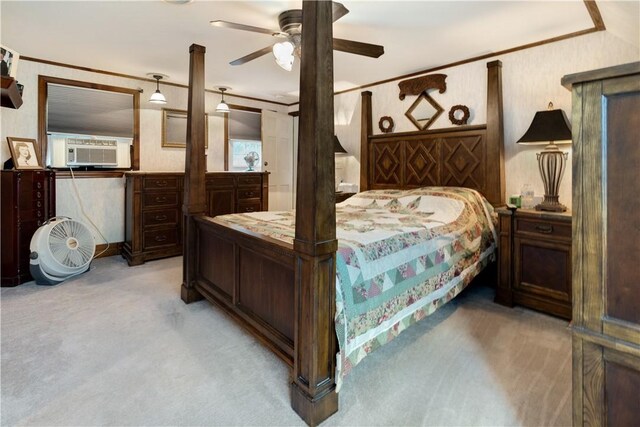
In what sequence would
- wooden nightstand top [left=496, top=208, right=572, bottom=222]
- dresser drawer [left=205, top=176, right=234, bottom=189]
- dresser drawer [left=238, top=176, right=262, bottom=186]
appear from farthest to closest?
dresser drawer [left=238, top=176, right=262, bottom=186] → dresser drawer [left=205, top=176, right=234, bottom=189] → wooden nightstand top [left=496, top=208, right=572, bottom=222]

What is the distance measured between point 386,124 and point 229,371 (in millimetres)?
3653

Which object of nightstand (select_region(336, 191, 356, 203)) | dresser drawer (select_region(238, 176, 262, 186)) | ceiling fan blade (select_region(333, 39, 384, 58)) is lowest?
nightstand (select_region(336, 191, 356, 203))

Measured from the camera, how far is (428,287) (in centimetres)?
235

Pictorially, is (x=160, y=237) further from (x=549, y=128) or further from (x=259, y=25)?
(x=549, y=128)

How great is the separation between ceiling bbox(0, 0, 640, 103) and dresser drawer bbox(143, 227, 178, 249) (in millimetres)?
2031

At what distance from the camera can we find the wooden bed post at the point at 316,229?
1484 millimetres

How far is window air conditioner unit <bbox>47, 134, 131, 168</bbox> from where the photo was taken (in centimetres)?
405

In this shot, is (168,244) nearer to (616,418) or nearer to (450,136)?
(450,136)

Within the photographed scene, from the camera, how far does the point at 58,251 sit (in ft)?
10.9

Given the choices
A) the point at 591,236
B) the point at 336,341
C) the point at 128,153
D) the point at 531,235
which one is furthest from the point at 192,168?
the point at 531,235

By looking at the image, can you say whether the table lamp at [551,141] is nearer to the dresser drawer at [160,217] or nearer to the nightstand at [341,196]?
the nightstand at [341,196]

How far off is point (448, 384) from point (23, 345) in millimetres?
2629

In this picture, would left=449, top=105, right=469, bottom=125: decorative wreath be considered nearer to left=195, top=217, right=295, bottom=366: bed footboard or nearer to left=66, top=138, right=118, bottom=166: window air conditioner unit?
left=195, top=217, right=295, bottom=366: bed footboard

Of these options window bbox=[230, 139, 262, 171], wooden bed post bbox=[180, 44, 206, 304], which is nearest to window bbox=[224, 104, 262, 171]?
window bbox=[230, 139, 262, 171]
